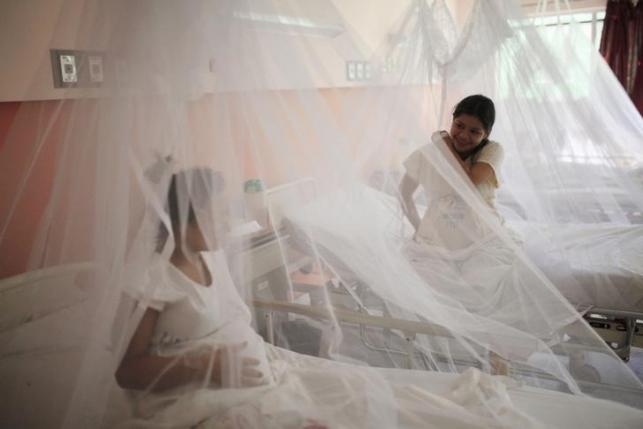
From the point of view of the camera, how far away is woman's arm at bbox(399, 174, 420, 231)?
2.35 m

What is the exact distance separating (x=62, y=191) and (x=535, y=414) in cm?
151

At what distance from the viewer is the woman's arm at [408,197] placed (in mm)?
2350

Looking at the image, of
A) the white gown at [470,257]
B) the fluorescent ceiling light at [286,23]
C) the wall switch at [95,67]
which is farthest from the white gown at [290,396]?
the fluorescent ceiling light at [286,23]

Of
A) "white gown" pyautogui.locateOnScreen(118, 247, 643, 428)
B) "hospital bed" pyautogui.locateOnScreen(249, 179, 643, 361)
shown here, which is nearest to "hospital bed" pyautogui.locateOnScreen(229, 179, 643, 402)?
"white gown" pyautogui.locateOnScreen(118, 247, 643, 428)

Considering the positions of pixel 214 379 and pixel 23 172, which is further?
pixel 23 172

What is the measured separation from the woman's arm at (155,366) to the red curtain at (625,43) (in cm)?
496

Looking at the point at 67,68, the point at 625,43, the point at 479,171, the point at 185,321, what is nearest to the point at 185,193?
the point at 185,321

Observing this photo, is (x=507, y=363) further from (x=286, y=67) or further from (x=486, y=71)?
(x=486, y=71)

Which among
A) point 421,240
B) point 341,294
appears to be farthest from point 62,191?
point 421,240

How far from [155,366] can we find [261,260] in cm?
55

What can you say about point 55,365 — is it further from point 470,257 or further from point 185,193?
point 470,257

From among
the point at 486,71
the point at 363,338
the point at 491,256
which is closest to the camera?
the point at 363,338

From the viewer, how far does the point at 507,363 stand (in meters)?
1.76

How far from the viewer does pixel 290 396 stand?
5.08 feet
